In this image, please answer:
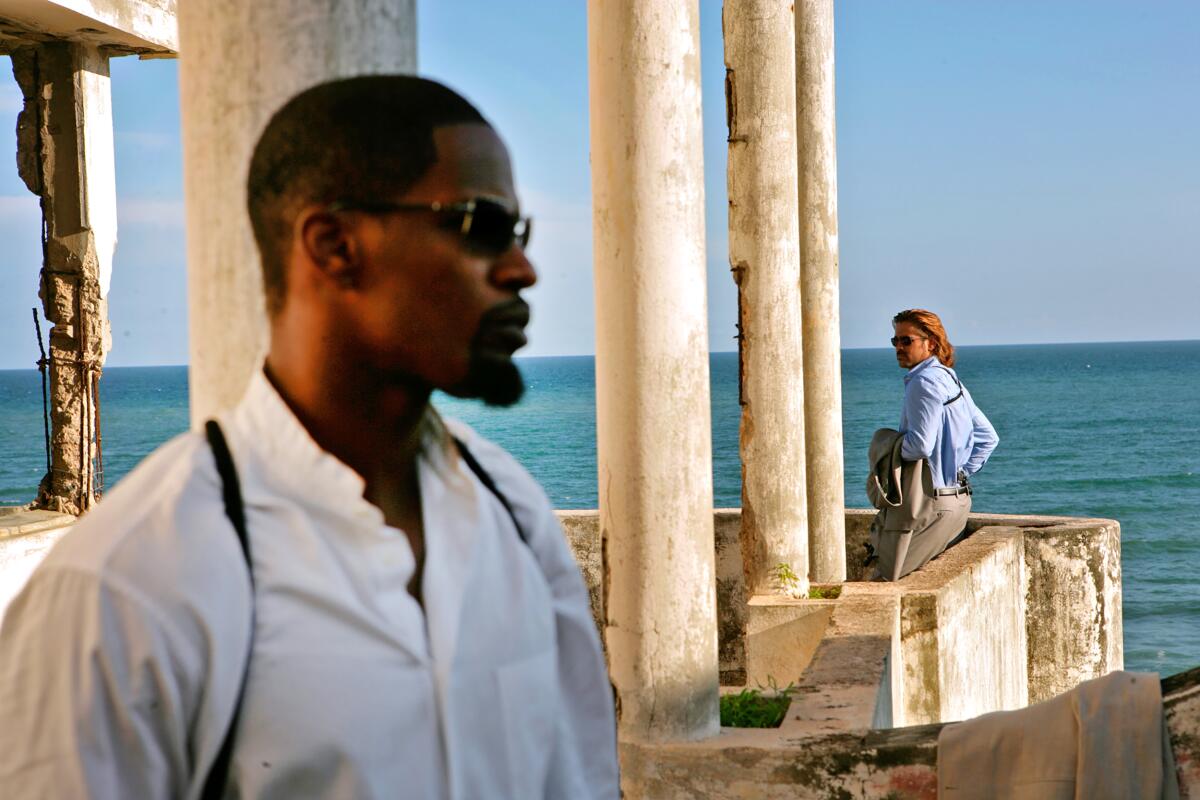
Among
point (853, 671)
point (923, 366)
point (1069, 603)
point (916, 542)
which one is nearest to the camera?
point (853, 671)

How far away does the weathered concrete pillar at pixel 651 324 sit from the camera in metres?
5.02

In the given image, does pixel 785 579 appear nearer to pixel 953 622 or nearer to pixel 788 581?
pixel 788 581

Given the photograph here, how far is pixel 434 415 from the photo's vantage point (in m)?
1.83

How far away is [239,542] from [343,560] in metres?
0.13

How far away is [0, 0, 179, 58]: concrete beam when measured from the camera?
10461 mm

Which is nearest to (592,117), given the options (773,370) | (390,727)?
(773,370)

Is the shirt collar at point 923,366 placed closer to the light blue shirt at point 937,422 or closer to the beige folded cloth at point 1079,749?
the light blue shirt at point 937,422

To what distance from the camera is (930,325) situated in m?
8.26

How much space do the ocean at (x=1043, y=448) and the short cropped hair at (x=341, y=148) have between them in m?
24.7

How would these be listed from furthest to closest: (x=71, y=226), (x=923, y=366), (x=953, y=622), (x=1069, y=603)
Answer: (x=71, y=226)
(x=1069, y=603)
(x=923, y=366)
(x=953, y=622)

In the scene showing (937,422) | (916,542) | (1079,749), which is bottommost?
(916,542)

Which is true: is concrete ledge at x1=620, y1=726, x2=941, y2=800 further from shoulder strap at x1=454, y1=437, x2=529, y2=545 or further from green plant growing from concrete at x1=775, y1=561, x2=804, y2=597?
shoulder strap at x1=454, y1=437, x2=529, y2=545

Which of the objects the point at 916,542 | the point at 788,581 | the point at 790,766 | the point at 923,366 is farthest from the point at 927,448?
the point at 790,766

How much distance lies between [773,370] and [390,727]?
22.6ft
